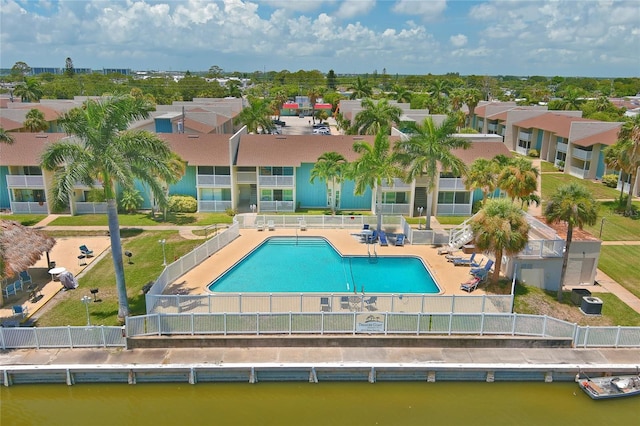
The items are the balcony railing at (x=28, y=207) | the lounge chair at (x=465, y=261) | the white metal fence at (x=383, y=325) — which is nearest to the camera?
the white metal fence at (x=383, y=325)

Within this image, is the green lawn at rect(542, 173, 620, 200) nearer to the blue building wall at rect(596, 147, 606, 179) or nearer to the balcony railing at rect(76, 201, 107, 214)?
the blue building wall at rect(596, 147, 606, 179)

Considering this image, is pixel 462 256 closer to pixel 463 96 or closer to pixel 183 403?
pixel 183 403

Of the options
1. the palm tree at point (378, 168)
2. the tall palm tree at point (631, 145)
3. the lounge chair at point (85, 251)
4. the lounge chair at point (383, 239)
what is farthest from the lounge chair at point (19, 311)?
the tall palm tree at point (631, 145)

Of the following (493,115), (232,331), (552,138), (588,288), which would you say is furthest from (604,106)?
(232,331)

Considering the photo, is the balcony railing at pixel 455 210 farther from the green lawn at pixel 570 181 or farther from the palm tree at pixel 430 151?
the green lawn at pixel 570 181

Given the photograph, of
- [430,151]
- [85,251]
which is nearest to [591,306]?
[430,151]
